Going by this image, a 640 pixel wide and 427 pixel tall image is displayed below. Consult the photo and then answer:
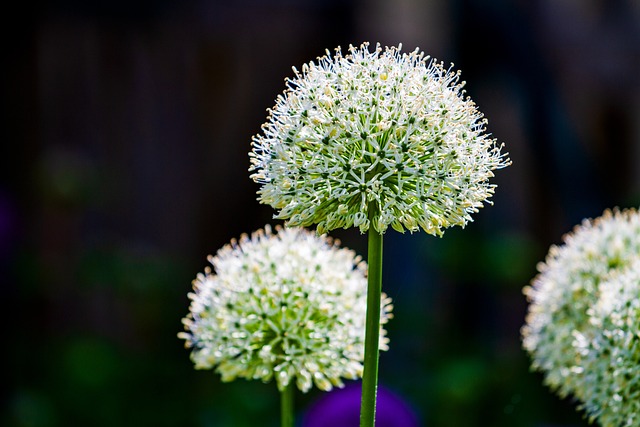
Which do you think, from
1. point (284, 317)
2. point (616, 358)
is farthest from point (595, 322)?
point (284, 317)

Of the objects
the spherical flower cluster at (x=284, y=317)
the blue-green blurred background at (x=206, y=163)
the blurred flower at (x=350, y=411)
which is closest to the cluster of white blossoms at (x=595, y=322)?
the spherical flower cluster at (x=284, y=317)

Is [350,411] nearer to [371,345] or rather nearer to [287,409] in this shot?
[287,409]

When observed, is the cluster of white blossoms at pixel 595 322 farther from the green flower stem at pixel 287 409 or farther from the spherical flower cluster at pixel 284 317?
the green flower stem at pixel 287 409

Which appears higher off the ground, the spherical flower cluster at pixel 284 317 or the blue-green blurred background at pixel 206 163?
the blue-green blurred background at pixel 206 163

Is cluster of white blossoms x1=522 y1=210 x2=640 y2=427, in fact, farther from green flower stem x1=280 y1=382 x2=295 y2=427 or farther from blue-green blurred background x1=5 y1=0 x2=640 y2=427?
blue-green blurred background x1=5 y1=0 x2=640 y2=427

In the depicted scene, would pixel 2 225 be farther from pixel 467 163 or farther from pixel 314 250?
pixel 467 163

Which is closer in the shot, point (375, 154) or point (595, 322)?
point (375, 154)
